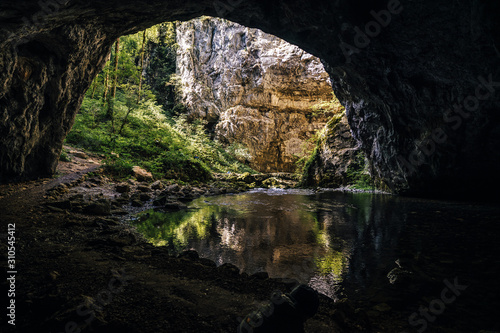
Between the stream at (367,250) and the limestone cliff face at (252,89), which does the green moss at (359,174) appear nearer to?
the stream at (367,250)

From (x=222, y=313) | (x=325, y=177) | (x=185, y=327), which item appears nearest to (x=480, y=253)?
(x=222, y=313)

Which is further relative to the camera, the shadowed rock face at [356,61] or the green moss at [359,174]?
the green moss at [359,174]

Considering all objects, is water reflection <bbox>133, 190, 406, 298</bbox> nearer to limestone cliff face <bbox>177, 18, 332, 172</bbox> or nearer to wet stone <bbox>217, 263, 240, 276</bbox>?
wet stone <bbox>217, 263, 240, 276</bbox>

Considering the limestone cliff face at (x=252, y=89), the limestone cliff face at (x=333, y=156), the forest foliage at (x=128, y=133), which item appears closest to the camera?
the forest foliage at (x=128, y=133)

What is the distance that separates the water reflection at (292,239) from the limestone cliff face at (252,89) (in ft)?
69.5

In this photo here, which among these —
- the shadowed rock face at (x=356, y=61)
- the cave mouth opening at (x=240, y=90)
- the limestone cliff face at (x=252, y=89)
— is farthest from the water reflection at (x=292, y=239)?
the limestone cliff face at (x=252, y=89)

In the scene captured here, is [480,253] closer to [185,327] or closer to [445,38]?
[185,327]

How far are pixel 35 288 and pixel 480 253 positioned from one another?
5.10 meters

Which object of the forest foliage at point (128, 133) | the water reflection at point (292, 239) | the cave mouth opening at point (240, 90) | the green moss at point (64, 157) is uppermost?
the cave mouth opening at point (240, 90)

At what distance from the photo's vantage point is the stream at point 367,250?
225 centimetres

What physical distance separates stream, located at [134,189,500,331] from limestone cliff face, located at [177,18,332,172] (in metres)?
21.5

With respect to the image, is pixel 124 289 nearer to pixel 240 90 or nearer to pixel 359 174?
pixel 359 174

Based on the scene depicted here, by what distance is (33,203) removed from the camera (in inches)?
175

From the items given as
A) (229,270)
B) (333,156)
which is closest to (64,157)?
(229,270)
